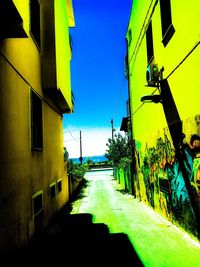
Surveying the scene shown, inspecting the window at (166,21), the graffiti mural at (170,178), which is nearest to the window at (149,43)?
the window at (166,21)

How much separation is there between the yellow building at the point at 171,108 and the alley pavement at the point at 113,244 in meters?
0.55

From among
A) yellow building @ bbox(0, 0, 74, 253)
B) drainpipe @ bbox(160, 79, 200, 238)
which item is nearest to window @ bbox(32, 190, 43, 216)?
yellow building @ bbox(0, 0, 74, 253)

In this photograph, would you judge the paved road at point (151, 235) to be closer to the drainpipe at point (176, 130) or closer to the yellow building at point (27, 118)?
the drainpipe at point (176, 130)

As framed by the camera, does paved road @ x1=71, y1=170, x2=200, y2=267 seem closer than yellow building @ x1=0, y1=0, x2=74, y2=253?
No

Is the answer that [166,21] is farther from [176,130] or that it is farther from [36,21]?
[36,21]

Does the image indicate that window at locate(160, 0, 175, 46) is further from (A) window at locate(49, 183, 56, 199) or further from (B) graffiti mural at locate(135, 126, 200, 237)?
(A) window at locate(49, 183, 56, 199)

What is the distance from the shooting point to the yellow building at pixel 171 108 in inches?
245

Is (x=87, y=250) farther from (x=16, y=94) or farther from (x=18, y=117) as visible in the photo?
(x=16, y=94)

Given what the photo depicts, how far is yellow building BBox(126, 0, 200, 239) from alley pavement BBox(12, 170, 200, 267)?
55 cm

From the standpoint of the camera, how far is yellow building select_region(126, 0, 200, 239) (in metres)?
6.22

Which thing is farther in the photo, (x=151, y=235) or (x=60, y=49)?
(x=60, y=49)

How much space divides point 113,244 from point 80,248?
2.63 ft

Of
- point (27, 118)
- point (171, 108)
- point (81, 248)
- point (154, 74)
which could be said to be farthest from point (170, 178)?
point (27, 118)

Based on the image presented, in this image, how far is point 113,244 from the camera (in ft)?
22.8
